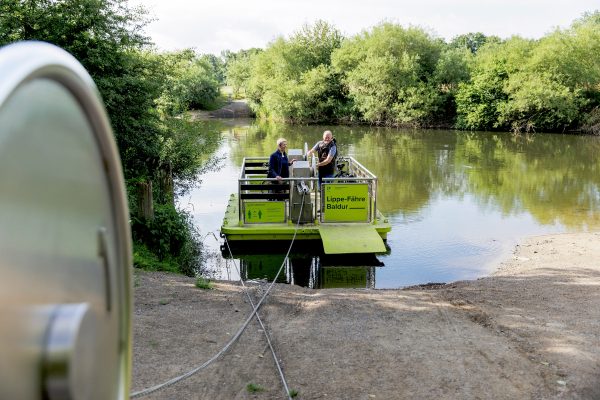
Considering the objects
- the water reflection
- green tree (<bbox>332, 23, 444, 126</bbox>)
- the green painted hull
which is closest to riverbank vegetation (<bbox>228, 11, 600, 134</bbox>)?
green tree (<bbox>332, 23, 444, 126</bbox>)

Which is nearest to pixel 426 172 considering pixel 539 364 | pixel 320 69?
pixel 539 364

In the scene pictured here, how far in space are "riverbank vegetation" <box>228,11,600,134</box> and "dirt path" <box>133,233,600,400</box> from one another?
120 ft

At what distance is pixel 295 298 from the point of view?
321 inches

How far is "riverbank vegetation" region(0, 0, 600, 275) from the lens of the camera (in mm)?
10125

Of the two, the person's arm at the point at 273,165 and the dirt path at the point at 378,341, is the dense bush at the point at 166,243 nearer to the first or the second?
the dirt path at the point at 378,341

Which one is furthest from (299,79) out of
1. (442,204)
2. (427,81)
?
(442,204)

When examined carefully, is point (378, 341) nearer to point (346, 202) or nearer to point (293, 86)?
point (346, 202)

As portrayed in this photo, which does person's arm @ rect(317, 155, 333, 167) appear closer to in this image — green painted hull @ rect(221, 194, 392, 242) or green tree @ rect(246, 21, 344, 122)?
green painted hull @ rect(221, 194, 392, 242)

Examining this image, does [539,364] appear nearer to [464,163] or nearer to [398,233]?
[398,233]

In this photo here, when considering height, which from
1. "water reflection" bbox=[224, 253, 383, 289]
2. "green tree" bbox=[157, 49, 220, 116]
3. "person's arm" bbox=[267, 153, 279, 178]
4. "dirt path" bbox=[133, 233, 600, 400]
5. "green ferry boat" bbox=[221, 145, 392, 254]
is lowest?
"water reflection" bbox=[224, 253, 383, 289]

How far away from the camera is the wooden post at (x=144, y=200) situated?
1103 cm

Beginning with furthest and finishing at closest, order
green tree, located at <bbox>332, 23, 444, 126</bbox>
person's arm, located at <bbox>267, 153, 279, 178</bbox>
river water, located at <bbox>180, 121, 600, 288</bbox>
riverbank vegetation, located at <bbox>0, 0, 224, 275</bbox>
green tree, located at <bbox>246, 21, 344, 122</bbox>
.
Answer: green tree, located at <bbox>246, 21, 344, 122</bbox> < green tree, located at <bbox>332, 23, 444, 126</bbox> < person's arm, located at <bbox>267, 153, 279, 178</bbox> < river water, located at <bbox>180, 121, 600, 288</bbox> < riverbank vegetation, located at <bbox>0, 0, 224, 275</bbox>

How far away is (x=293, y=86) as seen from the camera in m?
53.3

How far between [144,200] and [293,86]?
43.4 meters
